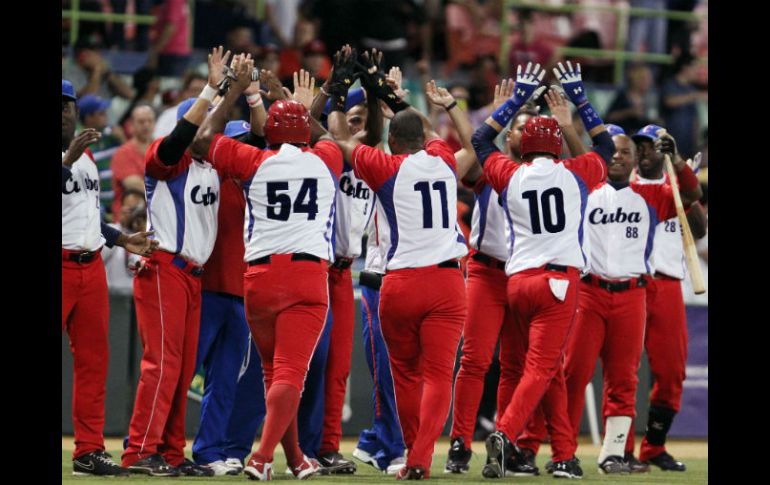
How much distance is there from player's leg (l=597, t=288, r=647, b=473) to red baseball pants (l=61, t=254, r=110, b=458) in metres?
3.64

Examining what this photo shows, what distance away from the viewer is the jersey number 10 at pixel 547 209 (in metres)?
7.94

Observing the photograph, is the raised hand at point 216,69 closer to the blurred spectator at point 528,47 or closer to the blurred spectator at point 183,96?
the blurred spectator at point 183,96

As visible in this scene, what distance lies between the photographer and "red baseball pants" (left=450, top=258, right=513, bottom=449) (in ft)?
27.6

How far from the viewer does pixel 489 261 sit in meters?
8.55

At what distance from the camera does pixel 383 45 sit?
15.8m

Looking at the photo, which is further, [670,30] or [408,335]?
[670,30]

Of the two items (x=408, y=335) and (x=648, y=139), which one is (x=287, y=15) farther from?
(x=408, y=335)

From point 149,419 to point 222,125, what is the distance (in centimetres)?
186

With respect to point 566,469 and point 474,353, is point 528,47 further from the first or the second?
point 566,469

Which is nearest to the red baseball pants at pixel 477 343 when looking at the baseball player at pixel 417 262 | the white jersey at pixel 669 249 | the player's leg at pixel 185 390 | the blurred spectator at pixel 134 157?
the baseball player at pixel 417 262

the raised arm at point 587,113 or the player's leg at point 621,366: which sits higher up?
the raised arm at point 587,113
